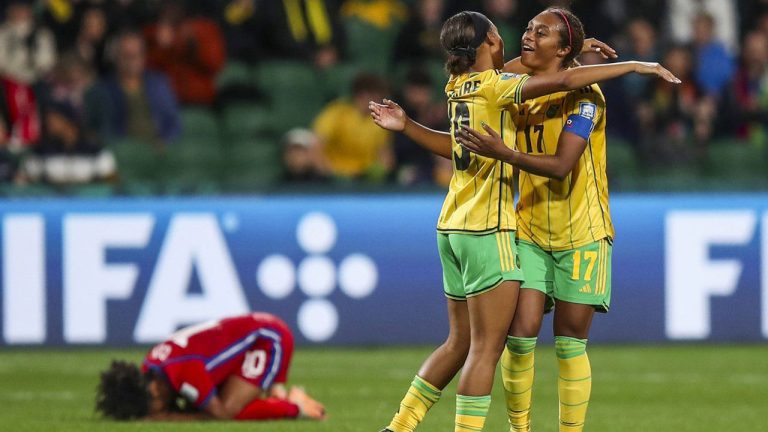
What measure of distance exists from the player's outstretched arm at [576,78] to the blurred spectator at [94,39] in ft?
27.9

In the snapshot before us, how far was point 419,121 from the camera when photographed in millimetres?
12977

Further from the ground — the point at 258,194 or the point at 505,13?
the point at 505,13

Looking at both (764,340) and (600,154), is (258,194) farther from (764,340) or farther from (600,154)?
(600,154)

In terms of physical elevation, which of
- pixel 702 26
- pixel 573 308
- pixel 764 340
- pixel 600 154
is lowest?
pixel 764 340

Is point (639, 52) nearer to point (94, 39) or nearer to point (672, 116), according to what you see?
point (672, 116)

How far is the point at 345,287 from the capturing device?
11.7m

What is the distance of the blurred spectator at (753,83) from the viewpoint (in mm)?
14172

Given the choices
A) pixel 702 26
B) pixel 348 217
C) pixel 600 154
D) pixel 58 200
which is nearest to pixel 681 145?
pixel 702 26

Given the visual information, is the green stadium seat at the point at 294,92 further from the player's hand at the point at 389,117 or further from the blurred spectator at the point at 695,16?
the player's hand at the point at 389,117


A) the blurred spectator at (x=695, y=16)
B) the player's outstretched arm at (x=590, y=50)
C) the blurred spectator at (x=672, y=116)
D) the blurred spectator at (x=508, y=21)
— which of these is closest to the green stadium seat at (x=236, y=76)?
the blurred spectator at (x=508, y=21)

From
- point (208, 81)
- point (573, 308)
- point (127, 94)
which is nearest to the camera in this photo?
point (573, 308)

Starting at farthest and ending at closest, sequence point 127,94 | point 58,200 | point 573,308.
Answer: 1. point 127,94
2. point 58,200
3. point 573,308

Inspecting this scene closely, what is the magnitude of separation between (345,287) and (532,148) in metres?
5.50

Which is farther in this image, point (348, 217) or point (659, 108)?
point (659, 108)
